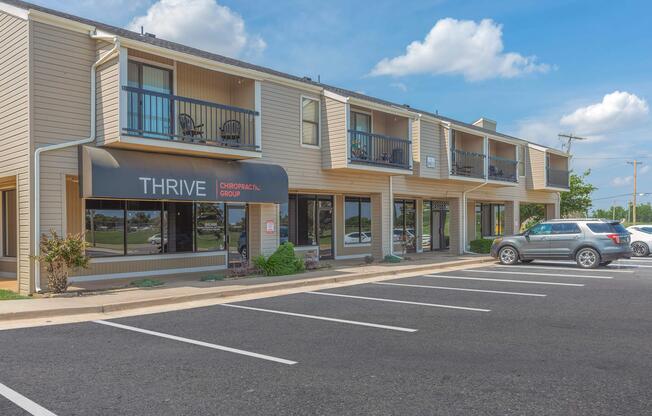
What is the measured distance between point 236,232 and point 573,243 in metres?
11.4

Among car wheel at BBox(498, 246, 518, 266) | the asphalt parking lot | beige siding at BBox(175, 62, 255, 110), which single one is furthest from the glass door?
car wheel at BBox(498, 246, 518, 266)

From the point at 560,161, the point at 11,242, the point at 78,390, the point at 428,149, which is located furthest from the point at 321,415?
the point at 560,161

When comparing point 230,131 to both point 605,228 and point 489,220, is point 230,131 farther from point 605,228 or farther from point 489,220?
point 489,220

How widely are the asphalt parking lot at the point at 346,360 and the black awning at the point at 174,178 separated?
366 cm

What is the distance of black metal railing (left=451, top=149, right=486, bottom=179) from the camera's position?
22375 mm

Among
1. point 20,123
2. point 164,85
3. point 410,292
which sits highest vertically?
point 164,85

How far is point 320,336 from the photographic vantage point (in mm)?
7422

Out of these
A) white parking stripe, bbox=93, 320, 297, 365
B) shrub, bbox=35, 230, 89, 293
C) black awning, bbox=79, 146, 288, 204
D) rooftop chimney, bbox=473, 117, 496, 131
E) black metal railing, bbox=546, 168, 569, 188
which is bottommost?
white parking stripe, bbox=93, 320, 297, 365

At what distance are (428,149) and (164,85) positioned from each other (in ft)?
36.9

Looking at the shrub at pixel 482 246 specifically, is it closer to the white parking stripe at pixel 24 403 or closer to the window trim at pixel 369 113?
the window trim at pixel 369 113

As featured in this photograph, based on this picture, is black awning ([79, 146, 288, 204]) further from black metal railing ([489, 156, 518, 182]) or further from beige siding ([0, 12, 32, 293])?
black metal railing ([489, 156, 518, 182])

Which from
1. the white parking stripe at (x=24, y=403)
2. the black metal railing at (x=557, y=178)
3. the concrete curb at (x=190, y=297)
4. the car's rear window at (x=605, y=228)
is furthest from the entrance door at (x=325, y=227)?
the black metal railing at (x=557, y=178)

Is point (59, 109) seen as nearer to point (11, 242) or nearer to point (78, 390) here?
point (11, 242)

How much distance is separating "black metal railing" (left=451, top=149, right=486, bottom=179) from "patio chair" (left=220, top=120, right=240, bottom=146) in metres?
11.1
